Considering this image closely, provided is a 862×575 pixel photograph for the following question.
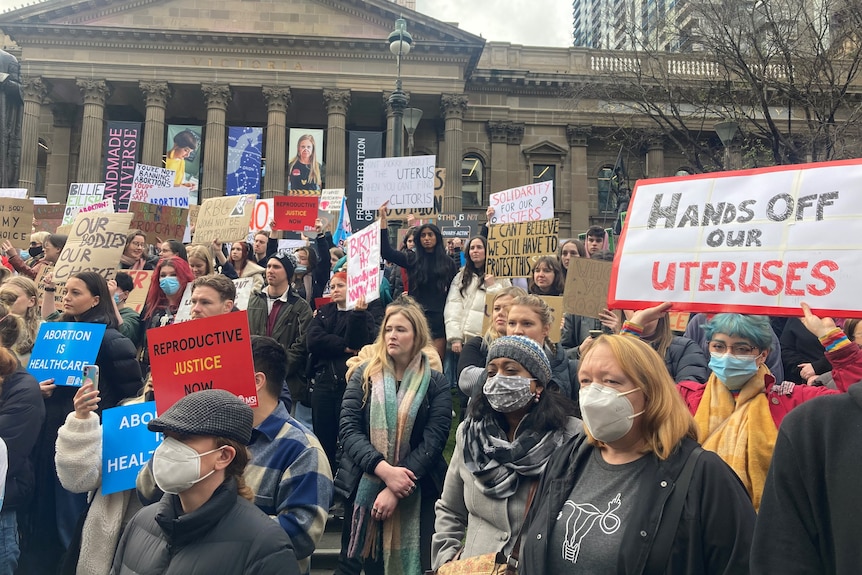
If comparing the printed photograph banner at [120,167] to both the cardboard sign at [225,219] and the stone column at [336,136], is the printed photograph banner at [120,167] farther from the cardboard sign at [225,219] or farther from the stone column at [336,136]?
the cardboard sign at [225,219]

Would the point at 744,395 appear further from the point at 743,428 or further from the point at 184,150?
the point at 184,150

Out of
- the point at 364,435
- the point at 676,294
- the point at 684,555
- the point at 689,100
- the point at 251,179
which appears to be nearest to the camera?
the point at 684,555

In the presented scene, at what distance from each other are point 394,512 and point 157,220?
7.85 m

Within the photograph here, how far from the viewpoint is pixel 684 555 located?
2.22 meters

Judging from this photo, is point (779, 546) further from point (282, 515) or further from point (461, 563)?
point (282, 515)

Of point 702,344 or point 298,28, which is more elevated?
point 298,28

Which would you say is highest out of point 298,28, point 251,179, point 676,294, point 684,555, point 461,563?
point 298,28

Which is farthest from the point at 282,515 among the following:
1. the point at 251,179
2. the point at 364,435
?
the point at 251,179

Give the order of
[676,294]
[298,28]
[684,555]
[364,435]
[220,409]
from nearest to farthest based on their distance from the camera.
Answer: [684,555], [220,409], [676,294], [364,435], [298,28]

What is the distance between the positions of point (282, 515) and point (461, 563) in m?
0.80

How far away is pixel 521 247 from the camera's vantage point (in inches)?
306

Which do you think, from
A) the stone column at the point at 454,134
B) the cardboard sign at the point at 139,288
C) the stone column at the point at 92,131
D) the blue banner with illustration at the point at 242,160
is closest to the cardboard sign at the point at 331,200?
the cardboard sign at the point at 139,288

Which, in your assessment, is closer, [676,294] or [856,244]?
[856,244]

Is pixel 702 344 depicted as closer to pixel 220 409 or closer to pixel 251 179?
pixel 220 409
